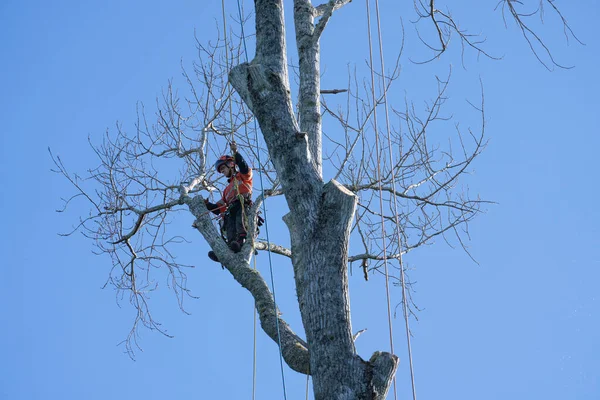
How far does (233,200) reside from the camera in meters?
Result: 7.82

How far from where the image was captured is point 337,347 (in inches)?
184

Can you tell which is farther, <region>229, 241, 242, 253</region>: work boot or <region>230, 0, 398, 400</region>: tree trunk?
<region>229, 241, 242, 253</region>: work boot

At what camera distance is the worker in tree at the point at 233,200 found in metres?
7.40

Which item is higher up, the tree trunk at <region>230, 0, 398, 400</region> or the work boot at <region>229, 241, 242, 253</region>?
the work boot at <region>229, 241, 242, 253</region>

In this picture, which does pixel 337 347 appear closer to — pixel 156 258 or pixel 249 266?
pixel 249 266

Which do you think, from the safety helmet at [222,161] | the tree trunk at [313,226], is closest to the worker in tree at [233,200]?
the safety helmet at [222,161]

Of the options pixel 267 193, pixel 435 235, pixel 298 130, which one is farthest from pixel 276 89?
pixel 435 235

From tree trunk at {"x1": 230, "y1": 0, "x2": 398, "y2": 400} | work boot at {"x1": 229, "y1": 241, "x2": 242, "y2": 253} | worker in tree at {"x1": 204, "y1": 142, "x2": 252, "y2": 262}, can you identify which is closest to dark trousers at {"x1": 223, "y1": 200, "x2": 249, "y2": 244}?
worker in tree at {"x1": 204, "y1": 142, "x2": 252, "y2": 262}

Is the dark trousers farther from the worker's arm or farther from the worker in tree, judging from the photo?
the worker's arm

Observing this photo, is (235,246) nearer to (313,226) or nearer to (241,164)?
(241,164)

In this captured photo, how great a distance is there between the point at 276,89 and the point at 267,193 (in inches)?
84.7

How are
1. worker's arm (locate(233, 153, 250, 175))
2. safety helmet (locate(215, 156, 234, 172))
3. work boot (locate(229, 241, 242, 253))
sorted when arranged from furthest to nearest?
safety helmet (locate(215, 156, 234, 172)) → worker's arm (locate(233, 153, 250, 175)) → work boot (locate(229, 241, 242, 253))

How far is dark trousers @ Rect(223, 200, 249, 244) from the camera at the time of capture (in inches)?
291

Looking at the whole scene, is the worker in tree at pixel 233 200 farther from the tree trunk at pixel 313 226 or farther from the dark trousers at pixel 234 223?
the tree trunk at pixel 313 226
